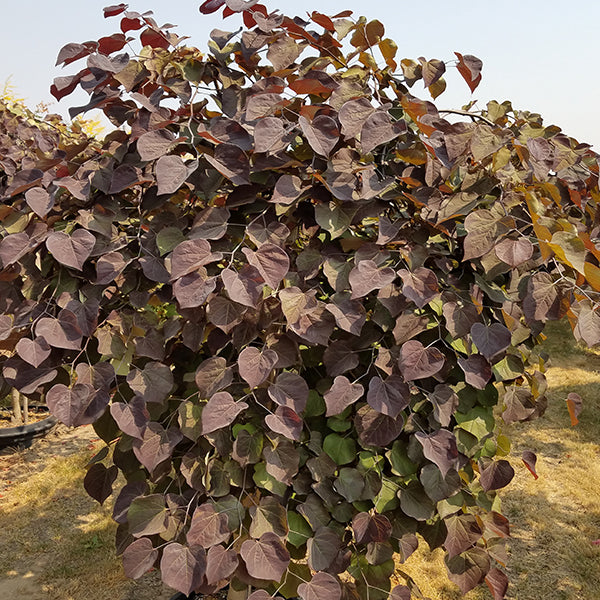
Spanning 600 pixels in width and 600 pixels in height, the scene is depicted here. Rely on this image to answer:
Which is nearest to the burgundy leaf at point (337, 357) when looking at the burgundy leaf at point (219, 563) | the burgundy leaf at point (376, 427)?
the burgundy leaf at point (376, 427)

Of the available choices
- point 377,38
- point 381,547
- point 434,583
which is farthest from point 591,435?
point 377,38

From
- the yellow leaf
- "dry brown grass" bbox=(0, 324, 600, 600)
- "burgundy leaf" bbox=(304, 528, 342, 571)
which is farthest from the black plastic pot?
the yellow leaf

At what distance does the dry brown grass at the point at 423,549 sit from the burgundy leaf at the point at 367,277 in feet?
6.32

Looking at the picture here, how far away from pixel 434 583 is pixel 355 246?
77.8 inches

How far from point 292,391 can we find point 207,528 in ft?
1.14

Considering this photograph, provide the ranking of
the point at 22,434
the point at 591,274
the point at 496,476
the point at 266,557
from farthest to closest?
the point at 22,434 < the point at 496,476 < the point at 266,557 < the point at 591,274

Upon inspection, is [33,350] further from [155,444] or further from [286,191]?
[286,191]

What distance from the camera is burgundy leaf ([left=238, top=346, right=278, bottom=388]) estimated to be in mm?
1147

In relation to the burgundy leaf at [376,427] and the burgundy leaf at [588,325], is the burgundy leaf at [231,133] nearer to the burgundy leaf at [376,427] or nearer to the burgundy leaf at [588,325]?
the burgundy leaf at [376,427]

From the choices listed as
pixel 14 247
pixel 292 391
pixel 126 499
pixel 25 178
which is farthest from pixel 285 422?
pixel 25 178

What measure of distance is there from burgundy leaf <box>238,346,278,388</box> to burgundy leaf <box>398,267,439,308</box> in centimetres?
30

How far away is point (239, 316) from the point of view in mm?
1199

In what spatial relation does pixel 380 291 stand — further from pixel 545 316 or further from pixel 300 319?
pixel 545 316

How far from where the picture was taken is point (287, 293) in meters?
1.17
